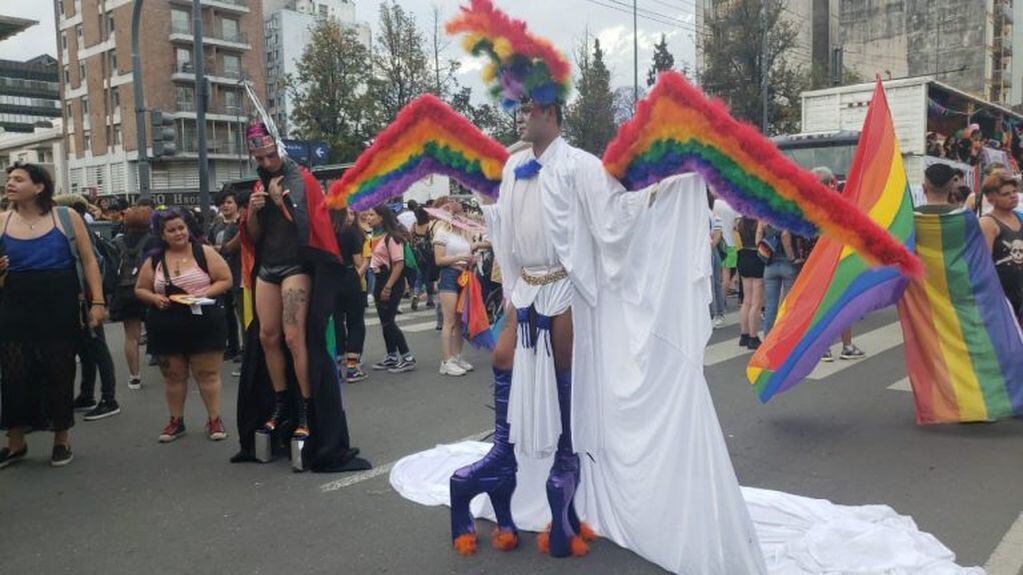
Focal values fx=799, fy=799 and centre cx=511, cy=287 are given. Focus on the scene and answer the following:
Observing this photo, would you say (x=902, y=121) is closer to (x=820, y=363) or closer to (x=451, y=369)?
(x=820, y=363)

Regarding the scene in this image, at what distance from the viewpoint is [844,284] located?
547cm

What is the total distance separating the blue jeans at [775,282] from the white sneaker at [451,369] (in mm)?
3287

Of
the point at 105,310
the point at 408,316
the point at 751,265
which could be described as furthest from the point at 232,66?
the point at 105,310

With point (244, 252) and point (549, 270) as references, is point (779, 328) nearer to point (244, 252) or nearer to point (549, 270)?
point (549, 270)

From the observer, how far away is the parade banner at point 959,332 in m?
5.39

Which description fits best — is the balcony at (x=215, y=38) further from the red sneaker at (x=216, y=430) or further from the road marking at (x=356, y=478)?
the road marking at (x=356, y=478)

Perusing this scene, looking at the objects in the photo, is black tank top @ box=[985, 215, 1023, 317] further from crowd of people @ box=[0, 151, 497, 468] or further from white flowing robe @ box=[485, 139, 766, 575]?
crowd of people @ box=[0, 151, 497, 468]

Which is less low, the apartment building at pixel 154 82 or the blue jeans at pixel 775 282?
the apartment building at pixel 154 82

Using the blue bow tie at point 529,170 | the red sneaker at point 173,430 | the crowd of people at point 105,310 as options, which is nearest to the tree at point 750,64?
the crowd of people at point 105,310

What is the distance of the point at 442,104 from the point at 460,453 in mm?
2131

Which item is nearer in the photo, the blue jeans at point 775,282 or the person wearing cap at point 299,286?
the person wearing cap at point 299,286

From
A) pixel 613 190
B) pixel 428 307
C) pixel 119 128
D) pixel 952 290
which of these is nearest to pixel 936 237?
pixel 952 290

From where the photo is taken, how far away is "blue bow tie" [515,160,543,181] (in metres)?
3.47

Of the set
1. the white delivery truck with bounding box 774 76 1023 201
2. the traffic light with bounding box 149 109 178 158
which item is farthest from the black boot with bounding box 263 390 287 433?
the traffic light with bounding box 149 109 178 158
